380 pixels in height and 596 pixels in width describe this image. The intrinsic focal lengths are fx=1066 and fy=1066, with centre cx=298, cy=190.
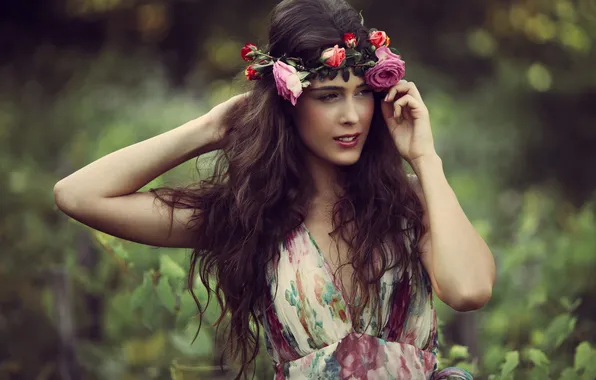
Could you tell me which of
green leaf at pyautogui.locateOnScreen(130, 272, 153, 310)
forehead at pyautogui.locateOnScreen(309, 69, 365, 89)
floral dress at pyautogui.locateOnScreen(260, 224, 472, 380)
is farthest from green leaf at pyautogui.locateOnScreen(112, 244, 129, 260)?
forehead at pyautogui.locateOnScreen(309, 69, 365, 89)

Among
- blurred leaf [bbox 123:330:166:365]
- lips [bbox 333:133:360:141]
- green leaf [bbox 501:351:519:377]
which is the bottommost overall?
blurred leaf [bbox 123:330:166:365]

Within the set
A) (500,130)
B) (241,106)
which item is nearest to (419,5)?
(500,130)

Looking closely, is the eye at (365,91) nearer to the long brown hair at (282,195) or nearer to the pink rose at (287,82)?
the long brown hair at (282,195)

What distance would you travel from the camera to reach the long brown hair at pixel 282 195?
334 centimetres

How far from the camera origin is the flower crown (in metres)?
3.26

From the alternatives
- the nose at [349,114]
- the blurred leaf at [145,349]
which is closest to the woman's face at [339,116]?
the nose at [349,114]

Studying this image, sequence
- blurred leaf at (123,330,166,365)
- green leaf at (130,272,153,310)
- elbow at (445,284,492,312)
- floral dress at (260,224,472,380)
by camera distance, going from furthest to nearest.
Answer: blurred leaf at (123,330,166,365), green leaf at (130,272,153,310), floral dress at (260,224,472,380), elbow at (445,284,492,312)

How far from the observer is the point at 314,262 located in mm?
3289

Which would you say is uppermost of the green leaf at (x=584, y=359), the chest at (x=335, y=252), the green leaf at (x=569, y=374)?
the chest at (x=335, y=252)

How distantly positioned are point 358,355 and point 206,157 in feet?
3.51

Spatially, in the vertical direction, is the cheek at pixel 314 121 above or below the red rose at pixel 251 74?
below

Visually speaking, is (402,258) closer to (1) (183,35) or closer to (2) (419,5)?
(2) (419,5)

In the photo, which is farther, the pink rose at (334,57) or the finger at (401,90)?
the finger at (401,90)

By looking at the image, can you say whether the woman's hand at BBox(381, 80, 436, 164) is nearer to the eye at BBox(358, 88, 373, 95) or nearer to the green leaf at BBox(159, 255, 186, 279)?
the eye at BBox(358, 88, 373, 95)
